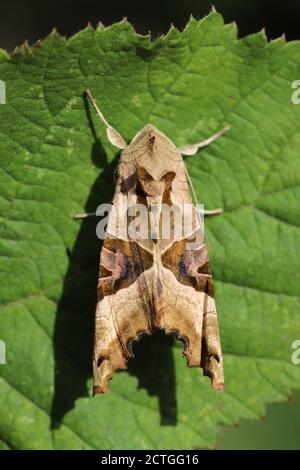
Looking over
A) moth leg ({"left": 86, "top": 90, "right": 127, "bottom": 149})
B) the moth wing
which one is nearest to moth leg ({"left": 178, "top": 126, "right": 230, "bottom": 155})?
moth leg ({"left": 86, "top": 90, "right": 127, "bottom": 149})

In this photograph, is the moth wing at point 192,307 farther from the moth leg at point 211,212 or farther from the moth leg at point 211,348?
the moth leg at point 211,212

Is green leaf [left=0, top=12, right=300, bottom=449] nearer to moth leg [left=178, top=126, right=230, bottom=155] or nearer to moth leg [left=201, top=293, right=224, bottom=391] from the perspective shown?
moth leg [left=178, top=126, right=230, bottom=155]

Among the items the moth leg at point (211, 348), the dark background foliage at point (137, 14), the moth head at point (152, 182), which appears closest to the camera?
the moth leg at point (211, 348)

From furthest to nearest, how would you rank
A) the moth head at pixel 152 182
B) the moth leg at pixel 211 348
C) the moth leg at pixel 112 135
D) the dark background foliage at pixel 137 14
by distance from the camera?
the dark background foliage at pixel 137 14
the moth head at pixel 152 182
the moth leg at pixel 211 348
the moth leg at pixel 112 135

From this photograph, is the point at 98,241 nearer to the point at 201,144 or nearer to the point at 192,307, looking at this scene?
the point at 192,307

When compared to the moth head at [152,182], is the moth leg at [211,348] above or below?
below

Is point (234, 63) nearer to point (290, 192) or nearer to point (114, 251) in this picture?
point (290, 192)

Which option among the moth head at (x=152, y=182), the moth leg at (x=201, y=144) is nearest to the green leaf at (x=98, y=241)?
the moth leg at (x=201, y=144)

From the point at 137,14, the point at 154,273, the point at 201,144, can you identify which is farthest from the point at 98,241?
the point at 137,14
